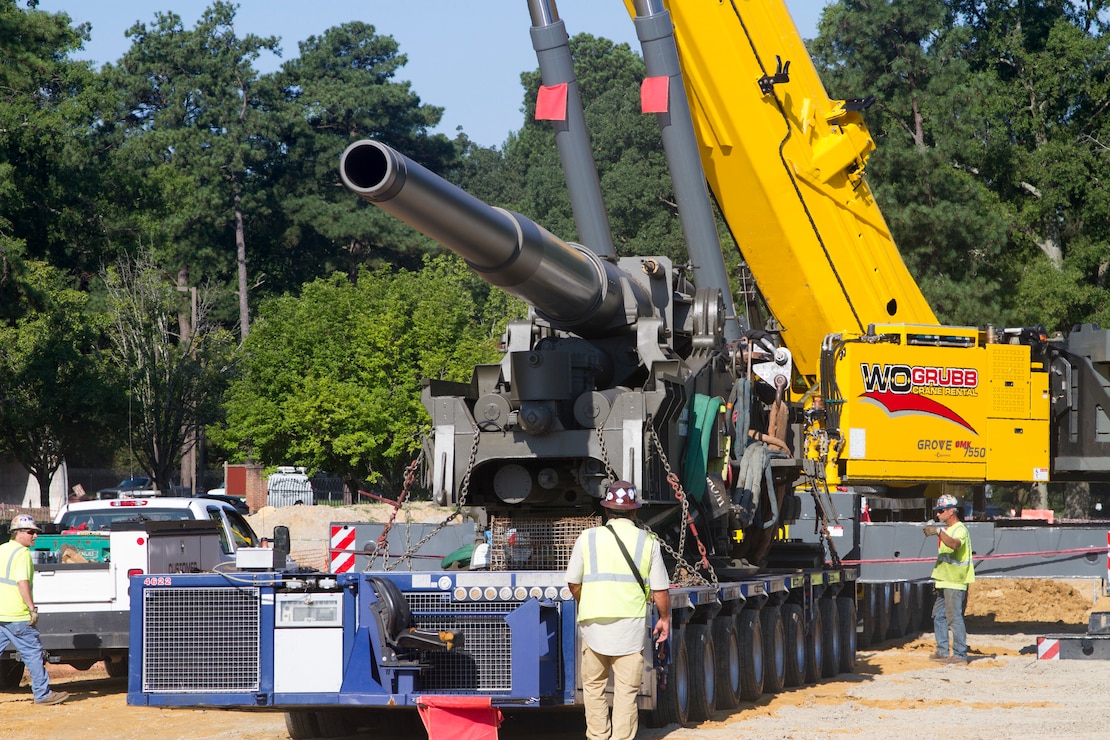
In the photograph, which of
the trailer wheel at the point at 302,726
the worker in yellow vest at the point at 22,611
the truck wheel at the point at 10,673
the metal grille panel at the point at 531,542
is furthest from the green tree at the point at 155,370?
the trailer wheel at the point at 302,726

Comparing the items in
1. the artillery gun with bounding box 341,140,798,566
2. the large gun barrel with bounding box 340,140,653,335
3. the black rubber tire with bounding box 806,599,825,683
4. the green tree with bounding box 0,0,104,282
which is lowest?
the black rubber tire with bounding box 806,599,825,683

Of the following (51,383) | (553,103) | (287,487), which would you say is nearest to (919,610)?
(553,103)

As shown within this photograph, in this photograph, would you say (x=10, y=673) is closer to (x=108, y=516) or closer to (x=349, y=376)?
(x=108, y=516)

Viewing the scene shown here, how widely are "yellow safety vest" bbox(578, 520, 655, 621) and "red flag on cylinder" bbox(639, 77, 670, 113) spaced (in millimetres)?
9258

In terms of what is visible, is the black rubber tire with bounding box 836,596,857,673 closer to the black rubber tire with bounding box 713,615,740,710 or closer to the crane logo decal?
the crane logo decal

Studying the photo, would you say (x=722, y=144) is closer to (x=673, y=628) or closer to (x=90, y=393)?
(x=673, y=628)

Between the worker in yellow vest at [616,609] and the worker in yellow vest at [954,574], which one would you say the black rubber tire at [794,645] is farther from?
the worker in yellow vest at [616,609]

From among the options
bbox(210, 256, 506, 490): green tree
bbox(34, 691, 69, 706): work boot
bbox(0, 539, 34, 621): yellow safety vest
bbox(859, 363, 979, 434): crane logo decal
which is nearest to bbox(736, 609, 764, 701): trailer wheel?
bbox(859, 363, 979, 434): crane logo decal

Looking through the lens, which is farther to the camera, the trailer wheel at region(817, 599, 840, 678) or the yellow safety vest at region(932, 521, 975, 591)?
the yellow safety vest at region(932, 521, 975, 591)

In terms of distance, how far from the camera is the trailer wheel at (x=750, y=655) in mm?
13969

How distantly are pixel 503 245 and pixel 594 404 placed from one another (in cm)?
235

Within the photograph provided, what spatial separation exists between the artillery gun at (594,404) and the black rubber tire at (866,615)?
6.09 metres

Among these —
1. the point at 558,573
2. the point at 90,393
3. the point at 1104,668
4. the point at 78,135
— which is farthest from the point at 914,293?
the point at 78,135

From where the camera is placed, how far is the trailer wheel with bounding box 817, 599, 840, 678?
1656 centimetres
